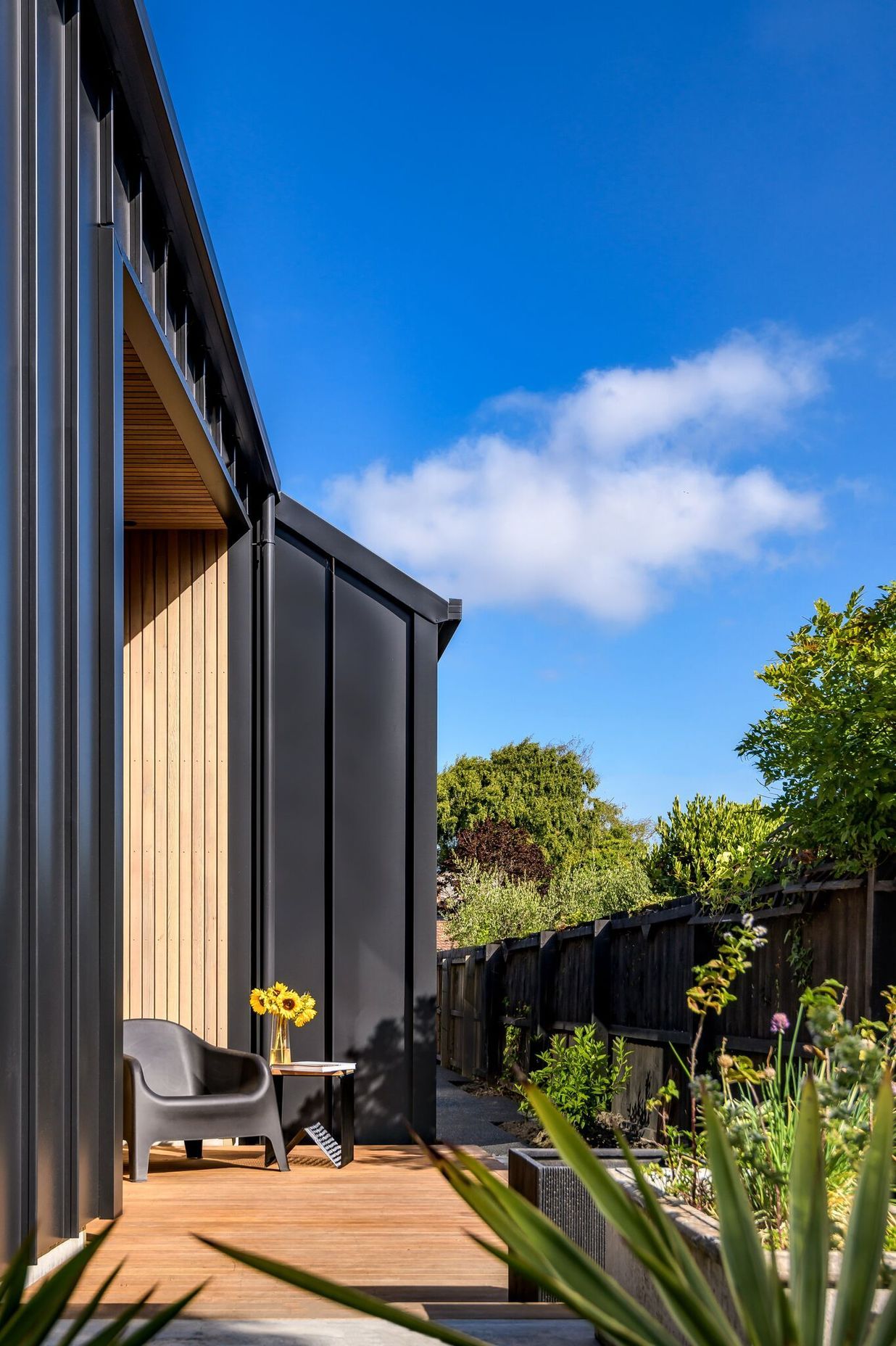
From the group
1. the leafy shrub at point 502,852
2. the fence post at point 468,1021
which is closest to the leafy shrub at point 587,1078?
the fence post at point 468,1021

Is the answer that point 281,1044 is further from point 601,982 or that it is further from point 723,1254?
point 723,1254

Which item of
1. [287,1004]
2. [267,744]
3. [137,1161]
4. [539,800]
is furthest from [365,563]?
[539,800]

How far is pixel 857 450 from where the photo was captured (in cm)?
2459

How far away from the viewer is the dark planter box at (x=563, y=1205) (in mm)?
3154

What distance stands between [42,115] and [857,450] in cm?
2321

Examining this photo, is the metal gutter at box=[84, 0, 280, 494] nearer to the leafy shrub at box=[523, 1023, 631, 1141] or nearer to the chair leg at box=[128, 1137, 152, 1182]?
the chair leg at box=[128, 1137, 152, 1182]

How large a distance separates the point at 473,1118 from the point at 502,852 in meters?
Result: 21.3

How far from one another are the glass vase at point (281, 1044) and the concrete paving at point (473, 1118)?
1.38m

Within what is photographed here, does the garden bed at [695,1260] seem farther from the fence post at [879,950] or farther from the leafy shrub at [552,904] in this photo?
the leafy shrub at [552,904]

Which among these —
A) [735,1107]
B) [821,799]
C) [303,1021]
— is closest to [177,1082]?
[303,1021]

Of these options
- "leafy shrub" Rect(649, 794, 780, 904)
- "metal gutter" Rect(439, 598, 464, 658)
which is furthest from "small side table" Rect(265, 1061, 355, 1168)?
"leafy shrub" Rect(649, 794, 780, 904)

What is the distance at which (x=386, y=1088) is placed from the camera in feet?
22.7

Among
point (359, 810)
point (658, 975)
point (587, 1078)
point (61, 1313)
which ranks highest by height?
point (359, 810)

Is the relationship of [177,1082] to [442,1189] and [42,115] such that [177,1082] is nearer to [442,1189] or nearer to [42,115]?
[442,1189]
